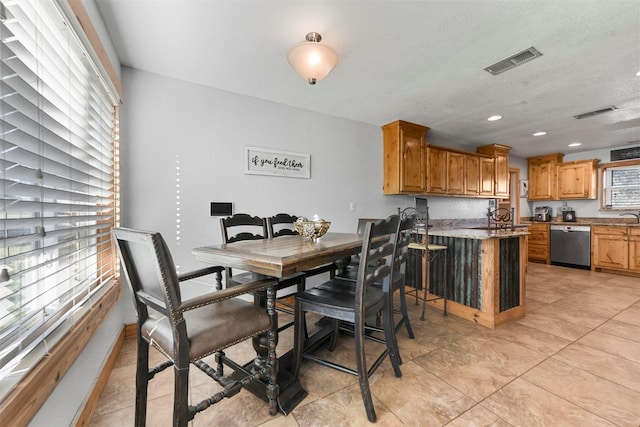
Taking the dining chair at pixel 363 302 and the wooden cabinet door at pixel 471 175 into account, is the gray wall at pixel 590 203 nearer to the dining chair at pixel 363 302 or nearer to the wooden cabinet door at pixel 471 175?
the wooden cabinet door at pixel 471 175

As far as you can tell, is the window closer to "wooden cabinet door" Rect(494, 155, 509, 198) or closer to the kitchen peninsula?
"wooden cabinet door" Rect(494, 155, 509, 198)

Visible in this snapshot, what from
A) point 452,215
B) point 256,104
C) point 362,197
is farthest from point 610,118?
point 256,104

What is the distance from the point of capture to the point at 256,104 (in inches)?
116

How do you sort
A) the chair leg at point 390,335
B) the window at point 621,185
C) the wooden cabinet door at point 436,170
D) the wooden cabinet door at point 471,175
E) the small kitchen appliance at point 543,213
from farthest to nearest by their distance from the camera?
the small kitchen appliance at point 543,213, the window at point 621,185, the wooden cabinet door at point 471,175, the wooden cabinet door at point 436,170, the chair leg at point 390,335

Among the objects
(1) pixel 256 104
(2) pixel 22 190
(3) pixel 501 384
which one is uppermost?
(1) pixel 256 104

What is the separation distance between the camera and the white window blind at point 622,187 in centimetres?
496

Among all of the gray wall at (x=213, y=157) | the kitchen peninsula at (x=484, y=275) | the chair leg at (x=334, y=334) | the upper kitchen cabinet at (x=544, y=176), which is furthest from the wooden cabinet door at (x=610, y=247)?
the chair leg at (x=334, y=334)

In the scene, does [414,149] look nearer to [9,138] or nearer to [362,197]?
[362,197]

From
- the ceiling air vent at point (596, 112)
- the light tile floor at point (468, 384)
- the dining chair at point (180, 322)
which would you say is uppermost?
the ceiling air vent at point (596, 112)

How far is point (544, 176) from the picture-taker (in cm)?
588

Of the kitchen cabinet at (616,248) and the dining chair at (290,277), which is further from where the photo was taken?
the kitchen cabinet at (616,248)

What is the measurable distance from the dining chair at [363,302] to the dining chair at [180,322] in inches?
11.8

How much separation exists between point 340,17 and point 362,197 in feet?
7.95

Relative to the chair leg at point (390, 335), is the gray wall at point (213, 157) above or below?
above
